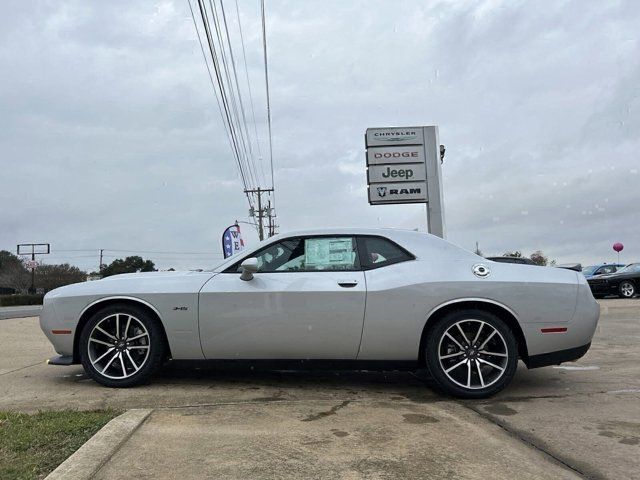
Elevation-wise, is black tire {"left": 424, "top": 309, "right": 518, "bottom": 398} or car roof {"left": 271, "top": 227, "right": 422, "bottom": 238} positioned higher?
car roof {"left": 271, "top": 227, "right": 422, "bottom": 238}

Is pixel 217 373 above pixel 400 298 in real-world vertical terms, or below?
below

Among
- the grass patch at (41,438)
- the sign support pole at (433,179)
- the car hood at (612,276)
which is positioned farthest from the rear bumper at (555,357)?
the car hood at (612,276)

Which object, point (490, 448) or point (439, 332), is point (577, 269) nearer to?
point (439, 332)

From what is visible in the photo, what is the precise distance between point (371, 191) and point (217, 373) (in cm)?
1039

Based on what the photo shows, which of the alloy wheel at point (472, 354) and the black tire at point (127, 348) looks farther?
the black tire at point (127, 348)

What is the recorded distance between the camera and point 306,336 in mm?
4336

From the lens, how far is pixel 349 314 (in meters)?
4.30

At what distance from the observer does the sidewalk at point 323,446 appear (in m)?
2.66

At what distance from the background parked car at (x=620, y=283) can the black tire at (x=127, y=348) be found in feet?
53.9

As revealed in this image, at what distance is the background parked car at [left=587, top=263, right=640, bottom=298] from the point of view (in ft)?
56.3

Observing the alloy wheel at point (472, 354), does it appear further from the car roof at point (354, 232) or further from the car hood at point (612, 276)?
the car hood at point (612, 276)

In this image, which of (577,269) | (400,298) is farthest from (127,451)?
(577,269)

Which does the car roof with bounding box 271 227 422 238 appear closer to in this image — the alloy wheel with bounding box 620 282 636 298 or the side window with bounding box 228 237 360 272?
the side window with bounding box 228 237 360 272

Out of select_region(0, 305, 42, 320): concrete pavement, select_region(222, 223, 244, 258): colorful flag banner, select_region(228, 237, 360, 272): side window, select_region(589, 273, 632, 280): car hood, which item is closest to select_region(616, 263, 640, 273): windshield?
select_region(589, 273, 632, 280): car hood
